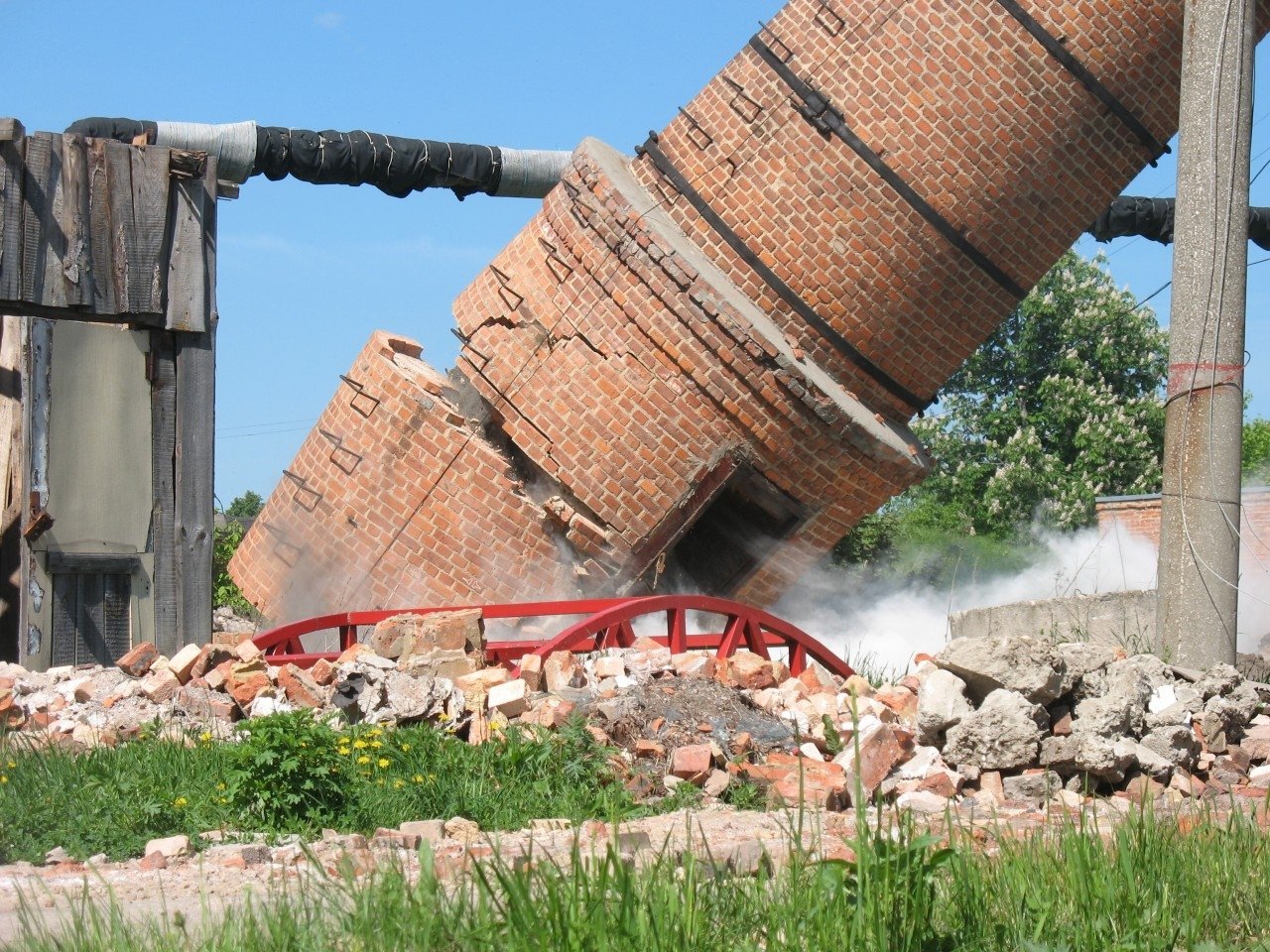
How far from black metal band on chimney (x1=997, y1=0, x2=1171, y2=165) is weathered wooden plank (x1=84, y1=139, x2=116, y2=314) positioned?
16.0ft

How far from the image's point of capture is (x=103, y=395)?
7395mm

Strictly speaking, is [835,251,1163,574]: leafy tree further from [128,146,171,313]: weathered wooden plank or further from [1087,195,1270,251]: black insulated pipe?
[128,146,171,313]: weathered wooden plank

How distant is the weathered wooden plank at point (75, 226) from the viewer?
23.9 feet

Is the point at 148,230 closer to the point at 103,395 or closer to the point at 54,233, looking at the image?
the point at 54,233

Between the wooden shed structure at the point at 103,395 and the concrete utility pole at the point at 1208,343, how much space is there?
491 cm

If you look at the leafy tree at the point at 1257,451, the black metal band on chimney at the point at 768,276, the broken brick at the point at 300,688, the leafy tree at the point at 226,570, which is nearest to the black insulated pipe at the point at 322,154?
the leafy tree at the point at 226,570

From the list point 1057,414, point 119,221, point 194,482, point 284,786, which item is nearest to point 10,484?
point 194,482

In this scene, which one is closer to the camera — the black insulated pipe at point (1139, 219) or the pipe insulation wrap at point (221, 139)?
the pipe insulation wrap at point (221, 139)

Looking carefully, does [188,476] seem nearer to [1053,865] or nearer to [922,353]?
[922,353]

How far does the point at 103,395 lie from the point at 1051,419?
23939mm

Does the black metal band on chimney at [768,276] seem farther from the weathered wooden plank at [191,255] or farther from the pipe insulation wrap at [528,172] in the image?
the pipe insulation wrap at [528,172]

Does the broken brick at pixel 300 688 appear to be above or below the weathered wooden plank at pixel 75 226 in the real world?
below

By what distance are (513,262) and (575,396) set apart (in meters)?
1.02

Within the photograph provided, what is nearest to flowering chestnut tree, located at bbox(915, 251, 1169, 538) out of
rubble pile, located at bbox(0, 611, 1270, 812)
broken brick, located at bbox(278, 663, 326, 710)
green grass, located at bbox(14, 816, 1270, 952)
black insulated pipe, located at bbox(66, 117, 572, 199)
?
black insulated pipe, located at bbox(66, 117, 572, 199)
